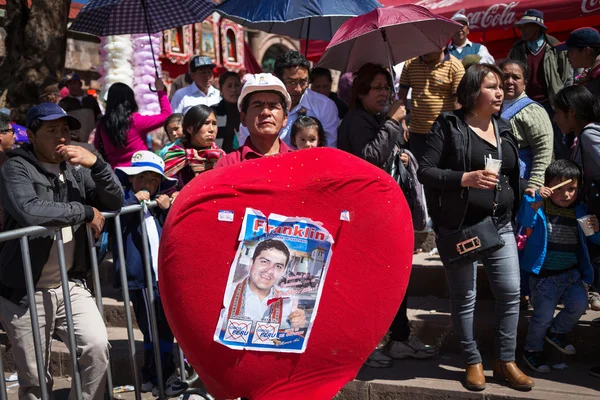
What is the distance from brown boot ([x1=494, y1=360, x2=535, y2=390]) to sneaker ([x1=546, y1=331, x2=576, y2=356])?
51cm

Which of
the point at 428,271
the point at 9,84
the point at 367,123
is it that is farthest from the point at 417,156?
the point at 9,84

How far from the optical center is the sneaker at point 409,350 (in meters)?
5.22

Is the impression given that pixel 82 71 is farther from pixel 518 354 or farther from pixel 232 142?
pixel 518 354

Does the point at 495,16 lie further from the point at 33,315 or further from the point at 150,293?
the point at 33,315

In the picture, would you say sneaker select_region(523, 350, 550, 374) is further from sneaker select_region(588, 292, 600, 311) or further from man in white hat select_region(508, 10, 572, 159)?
man in white hat select_region(508, 10, 572, 159)

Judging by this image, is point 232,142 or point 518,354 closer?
point 518,354

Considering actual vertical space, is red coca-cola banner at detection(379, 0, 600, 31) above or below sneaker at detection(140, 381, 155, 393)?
above

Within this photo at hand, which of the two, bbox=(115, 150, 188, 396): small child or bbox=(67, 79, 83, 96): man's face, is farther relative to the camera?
bbox=(67, 79, 83, 96): man's face

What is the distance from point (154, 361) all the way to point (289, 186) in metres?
2.56

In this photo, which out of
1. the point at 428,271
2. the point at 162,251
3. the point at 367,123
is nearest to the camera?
the point at 162,251

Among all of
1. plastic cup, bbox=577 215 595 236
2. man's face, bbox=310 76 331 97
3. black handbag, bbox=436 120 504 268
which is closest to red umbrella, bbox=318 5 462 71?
man's face, bbox=310 76 331 97

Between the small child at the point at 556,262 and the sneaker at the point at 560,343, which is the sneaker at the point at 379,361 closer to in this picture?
the small child at the point at 556,262

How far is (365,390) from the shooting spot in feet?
15.9

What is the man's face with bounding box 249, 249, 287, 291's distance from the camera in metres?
3.15
